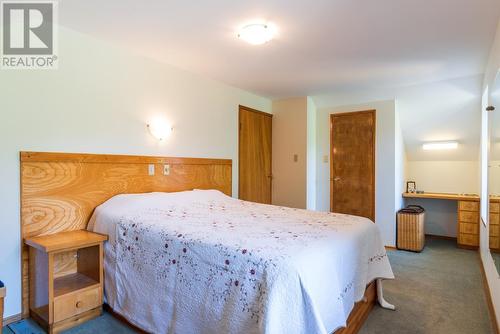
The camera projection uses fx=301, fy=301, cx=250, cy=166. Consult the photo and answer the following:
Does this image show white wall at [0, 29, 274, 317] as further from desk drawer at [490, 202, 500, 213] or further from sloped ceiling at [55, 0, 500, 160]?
desk drawer at [490, 202, 500, 213]

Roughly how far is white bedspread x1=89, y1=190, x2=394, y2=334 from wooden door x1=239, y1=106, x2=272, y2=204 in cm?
171

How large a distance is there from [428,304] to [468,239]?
229 cm

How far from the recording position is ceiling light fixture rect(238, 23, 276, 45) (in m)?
2.33

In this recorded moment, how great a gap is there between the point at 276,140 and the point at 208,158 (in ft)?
5.04

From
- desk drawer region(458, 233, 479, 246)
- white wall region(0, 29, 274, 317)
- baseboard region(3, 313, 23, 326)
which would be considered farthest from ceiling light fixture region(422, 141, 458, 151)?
baseboard region(3, 313, 23, 326)

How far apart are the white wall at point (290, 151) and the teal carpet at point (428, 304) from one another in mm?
1637

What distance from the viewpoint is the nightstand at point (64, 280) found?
2049 mm

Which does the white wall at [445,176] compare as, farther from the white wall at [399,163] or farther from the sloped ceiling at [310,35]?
the sloped ceiling at [310,35]

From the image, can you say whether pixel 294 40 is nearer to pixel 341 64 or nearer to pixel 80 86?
pixel 341 64

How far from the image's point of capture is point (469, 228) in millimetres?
4191

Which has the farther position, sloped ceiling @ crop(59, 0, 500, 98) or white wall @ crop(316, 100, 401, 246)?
white wall @ crop(316, 100, 401, 246)

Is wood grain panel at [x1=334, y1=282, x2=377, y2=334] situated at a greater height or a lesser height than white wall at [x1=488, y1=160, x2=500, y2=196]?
lesser

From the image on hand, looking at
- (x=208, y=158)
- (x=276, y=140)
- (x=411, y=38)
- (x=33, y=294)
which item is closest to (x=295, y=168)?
(x=276, y=140)

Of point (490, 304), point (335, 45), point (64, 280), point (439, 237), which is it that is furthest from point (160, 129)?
point (439, 237)
